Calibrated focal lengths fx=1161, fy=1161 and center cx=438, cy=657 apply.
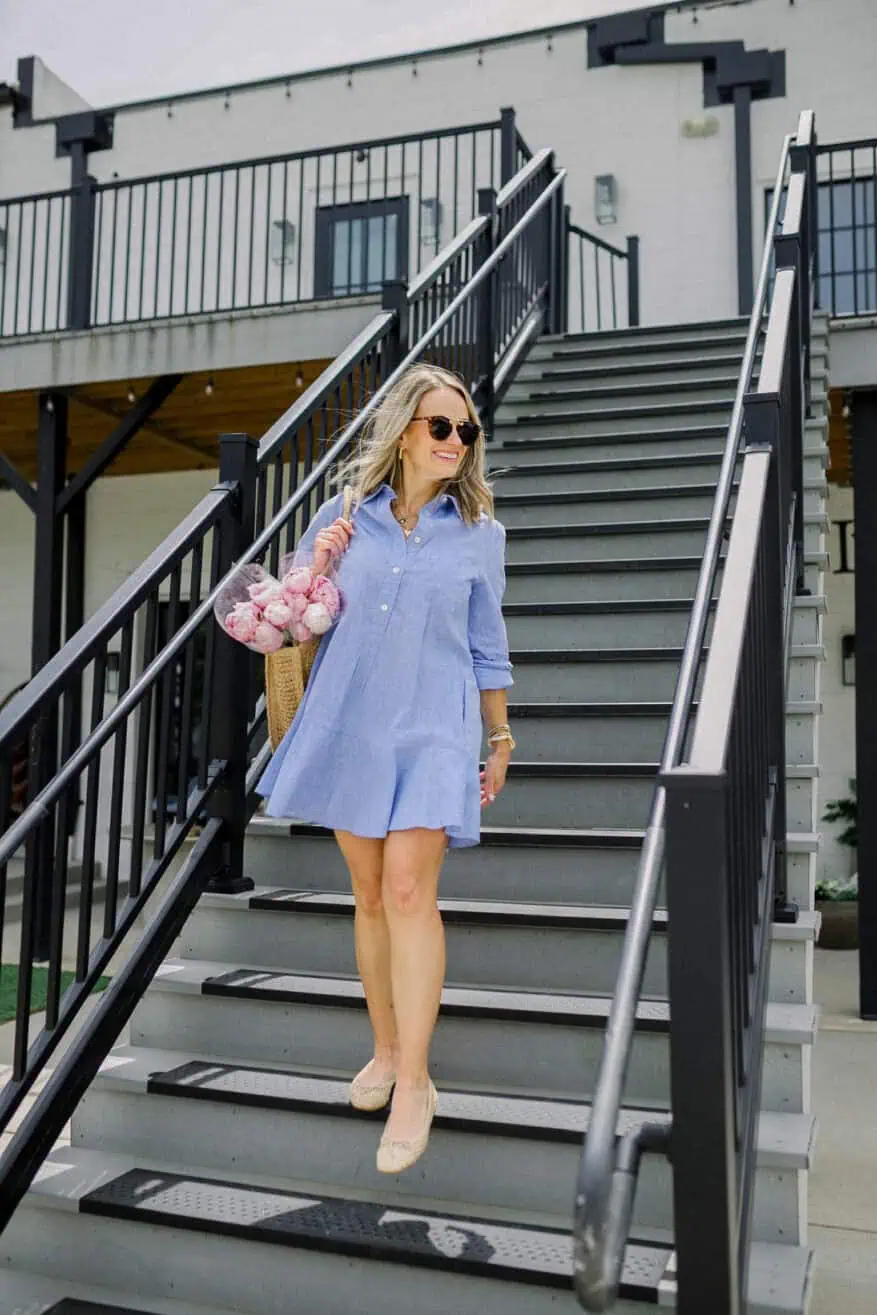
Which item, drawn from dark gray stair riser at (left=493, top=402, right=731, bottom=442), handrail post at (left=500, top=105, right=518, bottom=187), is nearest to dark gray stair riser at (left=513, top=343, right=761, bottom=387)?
dark gray stair riser at (left=493, top=402, right=731, bottom=442)

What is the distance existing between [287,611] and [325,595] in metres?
0.08

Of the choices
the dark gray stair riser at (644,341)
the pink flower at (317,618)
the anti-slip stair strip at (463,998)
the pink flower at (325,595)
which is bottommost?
the anti-slip stair strip at (463,998)

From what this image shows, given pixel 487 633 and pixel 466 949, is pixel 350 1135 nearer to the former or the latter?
pixel 466 949

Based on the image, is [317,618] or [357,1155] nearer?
[317,618]

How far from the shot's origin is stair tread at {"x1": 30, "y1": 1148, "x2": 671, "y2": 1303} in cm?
211

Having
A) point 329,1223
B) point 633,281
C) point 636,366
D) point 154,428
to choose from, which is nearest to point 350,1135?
point 329,1223

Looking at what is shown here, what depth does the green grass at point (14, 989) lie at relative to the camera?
5.66m

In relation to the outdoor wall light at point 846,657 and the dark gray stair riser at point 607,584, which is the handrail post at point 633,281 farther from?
the dark gray stair riser at point 607,584

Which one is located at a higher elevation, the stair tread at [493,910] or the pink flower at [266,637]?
the pink flower at [266,637]

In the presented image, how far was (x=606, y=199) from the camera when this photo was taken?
31.1 feet

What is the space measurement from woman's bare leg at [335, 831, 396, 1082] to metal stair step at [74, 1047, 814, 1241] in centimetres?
14

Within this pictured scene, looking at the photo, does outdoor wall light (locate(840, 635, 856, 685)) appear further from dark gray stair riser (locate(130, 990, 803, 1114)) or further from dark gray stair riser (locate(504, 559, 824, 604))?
dark gray stair riser (locate(130, 990, 803, 1114))

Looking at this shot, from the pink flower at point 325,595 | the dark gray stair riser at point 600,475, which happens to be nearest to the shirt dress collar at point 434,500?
the pink flower at point 325,595

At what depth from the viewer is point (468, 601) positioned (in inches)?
93.9
